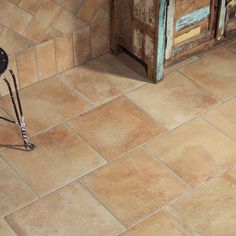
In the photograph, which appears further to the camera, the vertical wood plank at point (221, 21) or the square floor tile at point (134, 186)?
the vertical wood plank at point (221, 21)

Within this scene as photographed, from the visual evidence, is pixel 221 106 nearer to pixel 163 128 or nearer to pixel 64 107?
pixel 163 128

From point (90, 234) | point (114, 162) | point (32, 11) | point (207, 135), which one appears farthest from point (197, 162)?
point (32, 11)

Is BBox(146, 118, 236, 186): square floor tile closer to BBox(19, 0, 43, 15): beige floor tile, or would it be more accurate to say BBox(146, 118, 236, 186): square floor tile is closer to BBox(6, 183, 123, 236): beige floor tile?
BBox(6, 183, 123, 236): beige floor tile

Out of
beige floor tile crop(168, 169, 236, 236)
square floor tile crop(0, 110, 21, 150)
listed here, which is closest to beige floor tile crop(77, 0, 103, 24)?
square floor tile crop(0, 110, 21, 150)

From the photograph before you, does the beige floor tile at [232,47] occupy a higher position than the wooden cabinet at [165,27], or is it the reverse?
the wooden cabinet at [165,27]

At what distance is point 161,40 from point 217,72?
0.41 m

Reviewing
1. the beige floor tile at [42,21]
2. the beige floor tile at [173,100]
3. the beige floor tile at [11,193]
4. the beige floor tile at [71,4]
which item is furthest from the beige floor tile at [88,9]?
the beige floor tile at [11,193]

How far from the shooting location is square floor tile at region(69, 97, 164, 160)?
268 cm

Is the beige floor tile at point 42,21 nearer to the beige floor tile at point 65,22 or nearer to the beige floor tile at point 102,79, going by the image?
the beige floor tile at point 65,22

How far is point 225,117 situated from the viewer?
2.83 meters

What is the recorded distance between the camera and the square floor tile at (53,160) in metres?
2.50

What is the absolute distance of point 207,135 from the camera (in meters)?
2.73

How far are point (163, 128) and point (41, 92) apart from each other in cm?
66

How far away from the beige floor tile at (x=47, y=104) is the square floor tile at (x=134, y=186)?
412 millimetres
